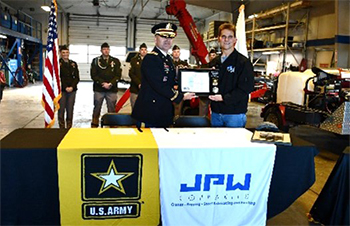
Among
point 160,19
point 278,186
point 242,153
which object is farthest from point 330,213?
point 160,19

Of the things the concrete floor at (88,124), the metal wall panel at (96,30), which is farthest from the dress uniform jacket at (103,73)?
the metal wall panel at (96,30)

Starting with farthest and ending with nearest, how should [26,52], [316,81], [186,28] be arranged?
[26,52], [186,28], [316,81]

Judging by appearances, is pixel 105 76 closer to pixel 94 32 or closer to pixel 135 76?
pixel 135 76

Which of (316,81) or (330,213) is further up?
(316,81)

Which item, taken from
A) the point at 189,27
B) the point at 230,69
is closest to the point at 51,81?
the point at 230,69

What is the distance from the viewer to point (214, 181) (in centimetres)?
240

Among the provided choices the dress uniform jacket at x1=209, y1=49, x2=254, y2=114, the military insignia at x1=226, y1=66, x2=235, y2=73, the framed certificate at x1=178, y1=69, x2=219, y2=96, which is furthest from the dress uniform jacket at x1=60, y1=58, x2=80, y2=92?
the military insignia at x1=226, y1=66, x2=235, y2=73

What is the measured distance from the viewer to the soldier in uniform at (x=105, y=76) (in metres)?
6.17

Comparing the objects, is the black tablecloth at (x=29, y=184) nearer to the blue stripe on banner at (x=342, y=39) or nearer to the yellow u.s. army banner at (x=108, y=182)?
the yellow u.s. army banner at (x=108, y=182)

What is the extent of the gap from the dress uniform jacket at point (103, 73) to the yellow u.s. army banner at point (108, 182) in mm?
3888

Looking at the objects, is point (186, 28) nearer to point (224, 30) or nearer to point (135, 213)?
point (224, 30)

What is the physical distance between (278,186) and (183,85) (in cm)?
128

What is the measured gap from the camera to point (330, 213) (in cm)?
276

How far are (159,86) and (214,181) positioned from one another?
106cm
